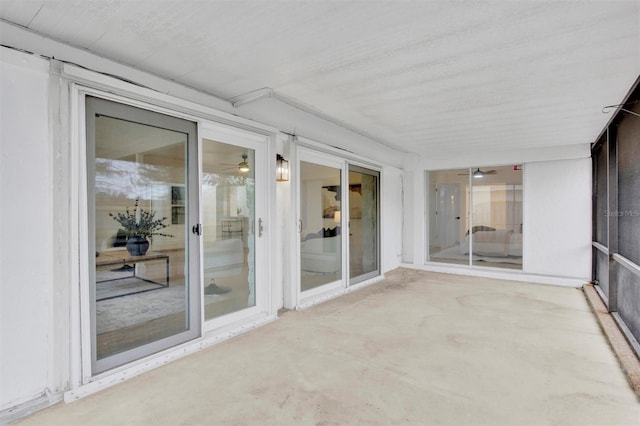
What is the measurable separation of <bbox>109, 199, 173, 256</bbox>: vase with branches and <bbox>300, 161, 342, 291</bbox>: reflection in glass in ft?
6.58

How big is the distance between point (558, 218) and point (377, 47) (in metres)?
5.27

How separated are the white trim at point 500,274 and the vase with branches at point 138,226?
560cm

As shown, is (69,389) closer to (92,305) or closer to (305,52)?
(92,305)

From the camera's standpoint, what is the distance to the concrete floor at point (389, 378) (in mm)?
2014

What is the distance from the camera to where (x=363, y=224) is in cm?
584

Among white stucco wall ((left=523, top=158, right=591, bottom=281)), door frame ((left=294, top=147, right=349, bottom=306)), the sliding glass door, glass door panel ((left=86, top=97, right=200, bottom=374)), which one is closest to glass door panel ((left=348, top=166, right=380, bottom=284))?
door frame ((left=294, top=147, right=349, bottom=306))

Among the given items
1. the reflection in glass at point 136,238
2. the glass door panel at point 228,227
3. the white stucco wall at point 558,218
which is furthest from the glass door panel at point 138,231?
the white stucco wall at point 558,218

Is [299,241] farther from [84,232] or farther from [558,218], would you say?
[558,218]

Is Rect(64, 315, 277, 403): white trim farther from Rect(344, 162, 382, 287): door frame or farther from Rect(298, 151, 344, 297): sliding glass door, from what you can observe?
Rect(344, 162, 382, 287): door frame

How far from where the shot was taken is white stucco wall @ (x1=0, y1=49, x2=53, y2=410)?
199 centimetres

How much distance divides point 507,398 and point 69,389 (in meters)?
2.98

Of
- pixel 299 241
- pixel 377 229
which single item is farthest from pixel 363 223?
pixel 299 241

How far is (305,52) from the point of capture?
7.63ft

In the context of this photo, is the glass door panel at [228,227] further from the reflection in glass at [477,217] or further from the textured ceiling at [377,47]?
the reflection in glass at [477,217]
